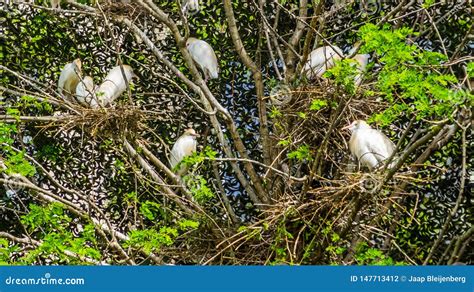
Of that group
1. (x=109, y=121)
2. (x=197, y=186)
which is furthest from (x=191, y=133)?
(x=109, y=121)

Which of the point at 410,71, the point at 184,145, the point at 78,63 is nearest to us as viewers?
the point at 410,71

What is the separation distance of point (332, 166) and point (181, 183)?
674mm

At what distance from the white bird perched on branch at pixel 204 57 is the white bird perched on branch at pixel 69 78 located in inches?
20.6

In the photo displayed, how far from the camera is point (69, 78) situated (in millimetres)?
5391

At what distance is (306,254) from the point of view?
459 cm

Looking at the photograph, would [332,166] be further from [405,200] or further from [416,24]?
[416,24]

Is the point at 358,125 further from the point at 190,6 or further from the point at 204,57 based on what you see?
the point at 190,6

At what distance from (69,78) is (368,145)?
5.09ft

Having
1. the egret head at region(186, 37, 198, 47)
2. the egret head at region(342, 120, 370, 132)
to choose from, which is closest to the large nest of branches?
the egret head at region(186, 37, 198, 47)

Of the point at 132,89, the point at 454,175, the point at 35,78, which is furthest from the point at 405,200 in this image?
the point at 35,78

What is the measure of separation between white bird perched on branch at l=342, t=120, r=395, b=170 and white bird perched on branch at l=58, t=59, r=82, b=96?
1.41 metres

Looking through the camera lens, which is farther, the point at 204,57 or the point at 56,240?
the point at 204,57

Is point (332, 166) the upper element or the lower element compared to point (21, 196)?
lower

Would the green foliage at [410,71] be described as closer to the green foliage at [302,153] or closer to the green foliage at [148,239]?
the green foliage at [302,153]
